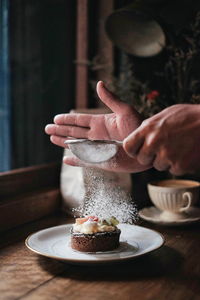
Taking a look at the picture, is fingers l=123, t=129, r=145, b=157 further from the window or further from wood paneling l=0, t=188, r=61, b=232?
the window

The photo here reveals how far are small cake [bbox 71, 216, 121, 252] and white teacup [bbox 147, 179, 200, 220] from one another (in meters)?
0.39

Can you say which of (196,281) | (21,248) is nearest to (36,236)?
(21,248)

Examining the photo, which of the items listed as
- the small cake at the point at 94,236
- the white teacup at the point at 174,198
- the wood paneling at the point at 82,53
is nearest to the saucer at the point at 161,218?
the white teacup at the point at 174,198

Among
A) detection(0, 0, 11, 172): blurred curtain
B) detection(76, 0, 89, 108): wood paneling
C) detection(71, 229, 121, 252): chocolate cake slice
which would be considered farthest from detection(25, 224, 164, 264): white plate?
detection(76, 0, 89, 108): wood paneling

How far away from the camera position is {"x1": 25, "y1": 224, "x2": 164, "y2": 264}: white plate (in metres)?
1.01

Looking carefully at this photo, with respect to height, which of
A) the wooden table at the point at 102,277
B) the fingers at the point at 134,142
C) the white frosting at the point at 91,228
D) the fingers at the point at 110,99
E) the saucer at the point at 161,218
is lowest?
the saucer at the point at 161,218

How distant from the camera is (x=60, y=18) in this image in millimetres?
1972

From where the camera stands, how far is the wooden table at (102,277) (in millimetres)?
895

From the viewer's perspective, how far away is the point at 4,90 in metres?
1.69

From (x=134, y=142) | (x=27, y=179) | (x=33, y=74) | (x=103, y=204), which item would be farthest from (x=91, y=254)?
(x=33, y=74)

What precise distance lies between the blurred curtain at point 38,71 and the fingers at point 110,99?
65cm

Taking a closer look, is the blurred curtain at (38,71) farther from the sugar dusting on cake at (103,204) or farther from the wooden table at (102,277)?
the wooden table at (102,277)

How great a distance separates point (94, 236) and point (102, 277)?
150mm

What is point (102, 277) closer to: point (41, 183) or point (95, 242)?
point (95, 242)
